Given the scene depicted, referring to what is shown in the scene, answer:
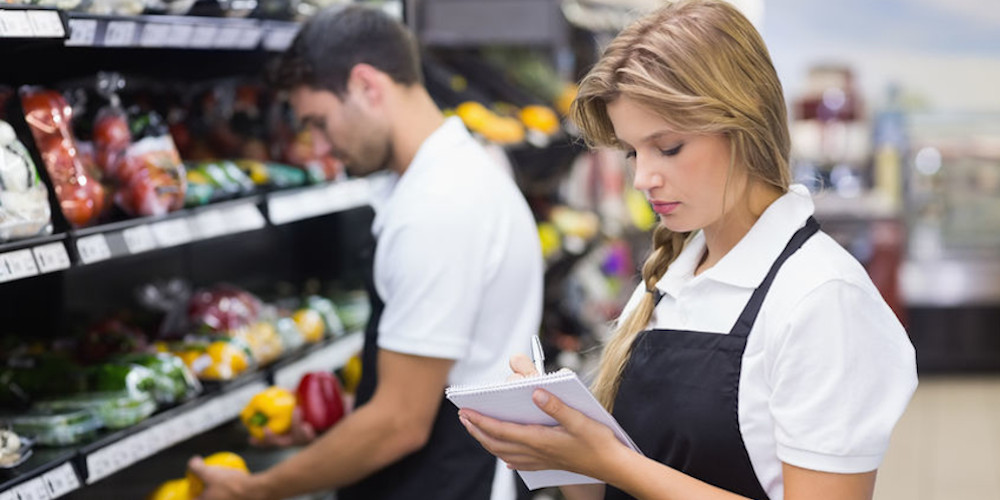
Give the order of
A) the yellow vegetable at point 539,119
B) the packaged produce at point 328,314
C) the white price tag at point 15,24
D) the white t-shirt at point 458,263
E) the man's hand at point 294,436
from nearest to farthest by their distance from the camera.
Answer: the white price tag at point 15,24 → the white t-shirt at point 458,263 → the man's hand at point 294,436 → the packaged produce at point 328,314 → the yellow vegetable at point 539,119

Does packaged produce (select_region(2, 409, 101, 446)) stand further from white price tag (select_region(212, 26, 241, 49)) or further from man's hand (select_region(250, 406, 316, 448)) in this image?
white price tag (select_region(212, 26, 241, 49))

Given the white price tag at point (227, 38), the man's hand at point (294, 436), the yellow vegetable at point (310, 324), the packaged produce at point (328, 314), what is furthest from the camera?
the packaged produce at point (328, 314)

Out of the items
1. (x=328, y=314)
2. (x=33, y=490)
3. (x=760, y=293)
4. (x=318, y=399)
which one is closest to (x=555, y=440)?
(x=760, y=293)

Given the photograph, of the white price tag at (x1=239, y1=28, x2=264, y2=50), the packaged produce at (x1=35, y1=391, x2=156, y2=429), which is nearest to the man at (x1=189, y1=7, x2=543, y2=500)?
the white price tag at (x1=239, y1=28, x2=264, y2=50)

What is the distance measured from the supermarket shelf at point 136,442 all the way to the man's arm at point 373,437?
0.53 feet

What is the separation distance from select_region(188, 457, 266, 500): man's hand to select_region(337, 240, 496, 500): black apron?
0.25m

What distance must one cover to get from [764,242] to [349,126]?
42.5 inches

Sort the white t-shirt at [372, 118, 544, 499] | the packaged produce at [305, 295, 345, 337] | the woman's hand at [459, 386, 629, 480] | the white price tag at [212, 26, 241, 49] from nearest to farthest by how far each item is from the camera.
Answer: the woman's hand at [459, 386, 629, 480], the white t-shirt at [372, 118, 544, 499], the white price tag at [212, 26, 241, 49], the packaged produce at [305, 295, 345, 337]

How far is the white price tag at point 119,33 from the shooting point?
2.04 meters

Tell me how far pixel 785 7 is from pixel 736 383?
28.3ft

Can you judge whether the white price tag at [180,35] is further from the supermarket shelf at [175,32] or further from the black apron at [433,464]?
the black apron at [433,464]

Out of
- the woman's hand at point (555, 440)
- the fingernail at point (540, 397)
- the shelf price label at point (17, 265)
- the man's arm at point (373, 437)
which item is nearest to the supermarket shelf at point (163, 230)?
the shelf price label at point (17, 265)

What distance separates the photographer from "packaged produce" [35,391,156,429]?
7.19 feet

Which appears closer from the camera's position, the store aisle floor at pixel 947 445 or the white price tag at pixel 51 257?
the white price tag at pixel 51 257
